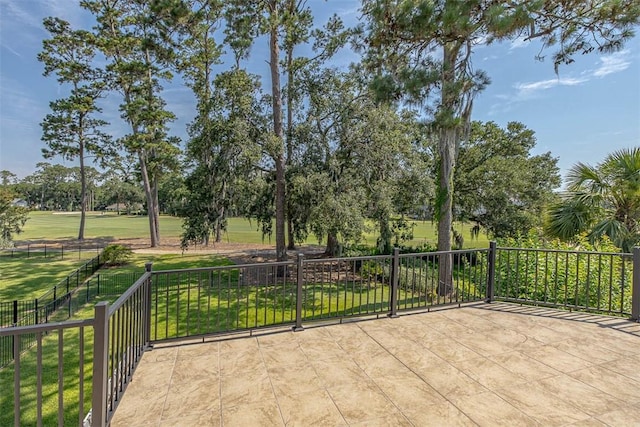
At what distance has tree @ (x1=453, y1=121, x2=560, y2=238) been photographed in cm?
1175

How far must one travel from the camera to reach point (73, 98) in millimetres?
15859

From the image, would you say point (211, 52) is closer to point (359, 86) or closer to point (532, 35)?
point (359, 86)

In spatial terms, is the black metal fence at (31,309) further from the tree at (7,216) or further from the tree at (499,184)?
the tree at (499,184)

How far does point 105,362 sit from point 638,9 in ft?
24.3

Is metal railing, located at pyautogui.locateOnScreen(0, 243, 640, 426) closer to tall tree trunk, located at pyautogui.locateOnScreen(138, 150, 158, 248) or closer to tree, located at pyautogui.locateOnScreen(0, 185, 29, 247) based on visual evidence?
tree, located at pyautogui.locateOnScreen(0, 185, 29, 247)

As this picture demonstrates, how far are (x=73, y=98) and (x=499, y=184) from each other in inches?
801

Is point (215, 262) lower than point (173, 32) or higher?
lower

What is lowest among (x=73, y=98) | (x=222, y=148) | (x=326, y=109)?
(x=222, y=148)

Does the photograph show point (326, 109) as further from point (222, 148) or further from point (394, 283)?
point (394, 283)

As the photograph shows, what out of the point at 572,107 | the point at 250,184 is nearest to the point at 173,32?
the point at 250,184

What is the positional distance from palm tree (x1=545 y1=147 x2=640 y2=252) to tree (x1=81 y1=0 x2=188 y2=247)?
571 inches

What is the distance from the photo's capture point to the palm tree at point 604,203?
599 centimetres

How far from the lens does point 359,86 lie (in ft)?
28.8

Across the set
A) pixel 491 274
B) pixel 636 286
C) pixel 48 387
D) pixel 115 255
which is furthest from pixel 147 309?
pixel 115 255
